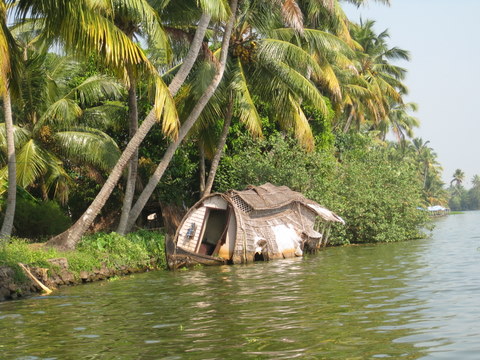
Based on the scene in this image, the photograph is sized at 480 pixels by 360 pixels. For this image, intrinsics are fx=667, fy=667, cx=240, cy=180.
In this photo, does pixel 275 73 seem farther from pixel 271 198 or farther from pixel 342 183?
pixel 342 183

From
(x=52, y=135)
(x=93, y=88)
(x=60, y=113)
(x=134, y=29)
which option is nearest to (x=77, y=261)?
(x=60, y=113)

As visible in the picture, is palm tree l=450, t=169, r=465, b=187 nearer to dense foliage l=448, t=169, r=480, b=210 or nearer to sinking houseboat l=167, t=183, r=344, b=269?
dense foliage l=448, t=169, r=480, b=210

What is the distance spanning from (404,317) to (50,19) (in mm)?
7805

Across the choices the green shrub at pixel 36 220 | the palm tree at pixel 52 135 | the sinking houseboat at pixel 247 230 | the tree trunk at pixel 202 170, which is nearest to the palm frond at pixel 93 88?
the palm tree at pixel 52 135

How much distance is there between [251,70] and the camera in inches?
914

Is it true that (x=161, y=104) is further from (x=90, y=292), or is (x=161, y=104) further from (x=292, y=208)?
(x=292, y=208)

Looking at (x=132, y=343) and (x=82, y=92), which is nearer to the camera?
(x=132, y=343)

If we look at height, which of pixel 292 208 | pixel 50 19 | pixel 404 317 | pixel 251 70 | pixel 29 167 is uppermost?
pixel 251 70

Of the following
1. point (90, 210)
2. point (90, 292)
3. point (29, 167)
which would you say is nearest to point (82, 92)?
point (29, 167)

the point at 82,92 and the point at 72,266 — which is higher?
the point at 82,92

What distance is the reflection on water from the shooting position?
7312 millimetres

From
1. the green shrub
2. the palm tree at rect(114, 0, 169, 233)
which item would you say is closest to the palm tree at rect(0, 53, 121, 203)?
the green shrub

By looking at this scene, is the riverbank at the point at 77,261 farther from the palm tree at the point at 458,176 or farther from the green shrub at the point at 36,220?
the palm tree at the point at 458,176

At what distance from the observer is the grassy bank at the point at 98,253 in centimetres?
1467
